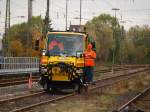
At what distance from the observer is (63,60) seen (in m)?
23.2

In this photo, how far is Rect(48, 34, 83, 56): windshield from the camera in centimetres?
2359

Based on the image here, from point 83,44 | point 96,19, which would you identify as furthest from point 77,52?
point 96,19

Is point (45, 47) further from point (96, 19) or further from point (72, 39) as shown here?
point (96, 19)

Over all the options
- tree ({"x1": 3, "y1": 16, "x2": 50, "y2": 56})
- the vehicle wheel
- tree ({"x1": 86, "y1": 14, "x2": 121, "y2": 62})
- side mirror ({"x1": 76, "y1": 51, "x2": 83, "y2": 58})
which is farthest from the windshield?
tree ({"x1": 86, "y1": 14, "x2": 121, "y2": 62})

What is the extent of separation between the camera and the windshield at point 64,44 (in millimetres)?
23594

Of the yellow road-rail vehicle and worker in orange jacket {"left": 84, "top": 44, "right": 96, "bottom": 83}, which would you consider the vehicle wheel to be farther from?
worker in orange jacket {"left": 84, "top": 44, "right": 96, "bottom": 83}

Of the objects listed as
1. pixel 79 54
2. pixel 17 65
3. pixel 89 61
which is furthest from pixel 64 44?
pixel 17 65

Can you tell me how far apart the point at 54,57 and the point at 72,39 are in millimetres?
1295

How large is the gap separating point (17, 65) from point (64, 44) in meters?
18.3

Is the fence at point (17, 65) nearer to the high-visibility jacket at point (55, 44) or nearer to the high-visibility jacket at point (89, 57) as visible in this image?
the high-visibility jacket at point (89, 57)

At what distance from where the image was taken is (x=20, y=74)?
41.5m

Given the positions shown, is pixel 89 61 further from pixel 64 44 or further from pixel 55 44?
pixel 55 44

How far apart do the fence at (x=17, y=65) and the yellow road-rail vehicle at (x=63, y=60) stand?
1297 centimetres

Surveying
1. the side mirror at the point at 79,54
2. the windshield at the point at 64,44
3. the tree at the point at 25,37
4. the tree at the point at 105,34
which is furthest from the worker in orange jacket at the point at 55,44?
the tree at the point at 105,34
